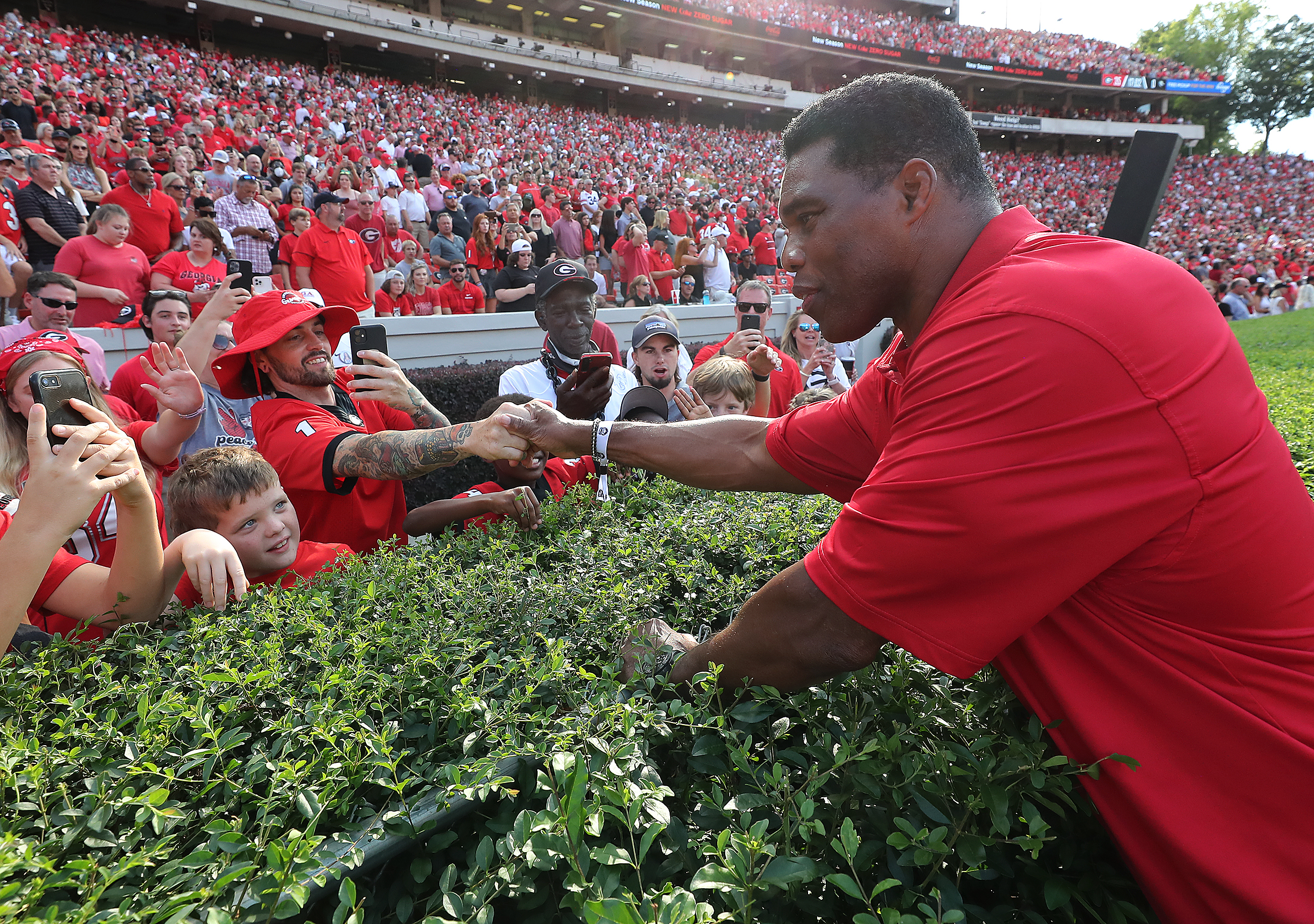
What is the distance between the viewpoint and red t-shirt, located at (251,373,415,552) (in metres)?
3.39

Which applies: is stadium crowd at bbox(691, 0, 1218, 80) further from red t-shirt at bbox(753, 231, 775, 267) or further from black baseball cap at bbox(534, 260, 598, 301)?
black baseball cap at bbox(534, 260, 598, 301)

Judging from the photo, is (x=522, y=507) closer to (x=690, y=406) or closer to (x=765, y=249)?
(x=690, y=406)

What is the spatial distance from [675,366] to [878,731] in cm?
452

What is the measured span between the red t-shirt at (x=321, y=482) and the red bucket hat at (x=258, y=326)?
0.28m

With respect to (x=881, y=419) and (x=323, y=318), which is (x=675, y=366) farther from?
(x=881, y=419)

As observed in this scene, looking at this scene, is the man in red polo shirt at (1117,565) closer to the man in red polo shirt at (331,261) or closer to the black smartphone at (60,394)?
the black smartphone at (60,394)

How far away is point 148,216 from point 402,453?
338 inches

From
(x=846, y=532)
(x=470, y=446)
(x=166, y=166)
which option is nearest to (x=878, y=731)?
(x=846, y=532)

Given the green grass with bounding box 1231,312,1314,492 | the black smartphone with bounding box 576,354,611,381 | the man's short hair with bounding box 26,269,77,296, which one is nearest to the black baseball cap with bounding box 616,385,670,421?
the black smartphone with bounding box 576,354,611,381

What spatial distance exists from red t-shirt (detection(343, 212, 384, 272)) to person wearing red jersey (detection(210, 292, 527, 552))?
8133 mm

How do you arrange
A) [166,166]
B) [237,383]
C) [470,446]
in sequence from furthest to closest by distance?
[166,166], [237,383], [470,446]

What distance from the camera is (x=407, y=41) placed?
115ft

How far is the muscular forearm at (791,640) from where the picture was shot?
1536 millimetres

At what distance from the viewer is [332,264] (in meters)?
9.24
